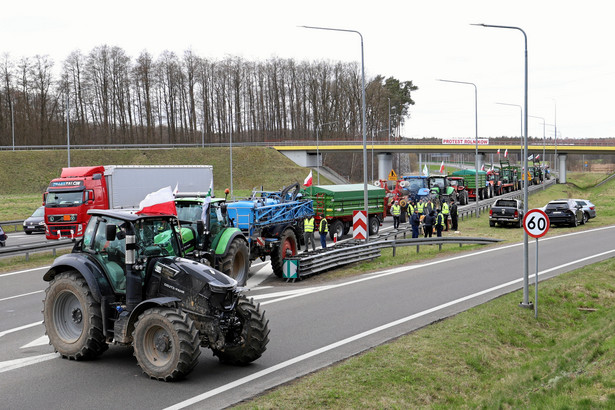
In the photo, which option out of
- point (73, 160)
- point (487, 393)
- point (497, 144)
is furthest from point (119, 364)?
point (497, 144)

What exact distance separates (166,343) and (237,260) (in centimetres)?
713

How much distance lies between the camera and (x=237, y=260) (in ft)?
50.5

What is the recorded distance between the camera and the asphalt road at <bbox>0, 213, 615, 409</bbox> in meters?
8.02

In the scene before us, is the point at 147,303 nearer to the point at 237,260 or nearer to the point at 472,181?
the point at 237,260

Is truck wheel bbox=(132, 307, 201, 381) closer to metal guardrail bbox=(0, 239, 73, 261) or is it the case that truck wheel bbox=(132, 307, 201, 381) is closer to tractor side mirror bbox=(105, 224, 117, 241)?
tractor side mirror bbox=(105, 224, 117, 241)

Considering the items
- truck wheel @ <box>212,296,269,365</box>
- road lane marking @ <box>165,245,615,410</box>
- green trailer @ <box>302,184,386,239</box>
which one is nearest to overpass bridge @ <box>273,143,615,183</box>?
green trailer @ <box>302,184,386,239</box>

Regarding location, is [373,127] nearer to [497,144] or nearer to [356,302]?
[497,144]

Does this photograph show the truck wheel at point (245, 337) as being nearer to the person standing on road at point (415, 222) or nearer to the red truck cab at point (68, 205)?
the red truck cab at point (68, 205)

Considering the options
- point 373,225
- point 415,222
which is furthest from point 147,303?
point 373,225

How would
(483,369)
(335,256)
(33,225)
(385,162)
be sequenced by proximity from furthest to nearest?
1. (385,162)
2. (33,225)
3. (335,256)
4. (483,369)

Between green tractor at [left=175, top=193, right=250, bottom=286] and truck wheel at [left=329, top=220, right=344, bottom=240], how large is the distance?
12248 mm

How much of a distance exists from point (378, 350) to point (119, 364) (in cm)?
398

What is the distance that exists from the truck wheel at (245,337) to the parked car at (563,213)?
85.3 ft

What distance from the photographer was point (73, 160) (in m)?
73.1
